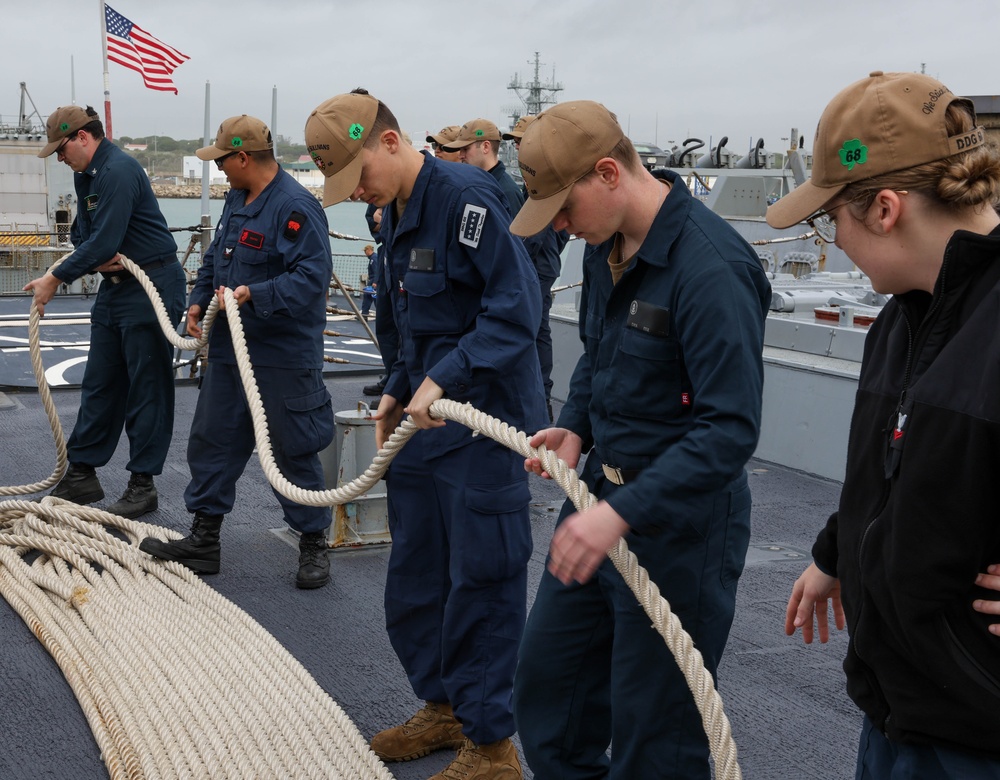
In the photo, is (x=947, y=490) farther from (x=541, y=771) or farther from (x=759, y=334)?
(x=541, y=771)

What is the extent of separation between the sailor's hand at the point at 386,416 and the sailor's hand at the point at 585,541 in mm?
1281

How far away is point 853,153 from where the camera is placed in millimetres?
1551

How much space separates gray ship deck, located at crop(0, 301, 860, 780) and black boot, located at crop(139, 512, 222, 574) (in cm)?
10

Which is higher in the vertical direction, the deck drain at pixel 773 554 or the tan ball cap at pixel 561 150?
the tan ball cap at pixel 561 150

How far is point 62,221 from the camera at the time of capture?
88.2 feet

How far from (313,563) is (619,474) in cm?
255

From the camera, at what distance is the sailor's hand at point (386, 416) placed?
122 inches

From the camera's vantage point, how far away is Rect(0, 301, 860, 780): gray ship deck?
10.3ft

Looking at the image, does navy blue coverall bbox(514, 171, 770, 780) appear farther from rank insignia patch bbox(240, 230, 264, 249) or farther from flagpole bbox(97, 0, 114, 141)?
flagpole bbox(97, 0, 114, 141)

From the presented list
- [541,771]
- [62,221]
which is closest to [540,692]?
[541,771]

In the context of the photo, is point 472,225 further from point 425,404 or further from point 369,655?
point 369,655

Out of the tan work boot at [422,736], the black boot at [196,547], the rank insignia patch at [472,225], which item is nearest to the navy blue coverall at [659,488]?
the rank insignia patch at [472,225]

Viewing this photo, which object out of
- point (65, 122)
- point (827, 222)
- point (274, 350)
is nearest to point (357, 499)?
point (274, 350)

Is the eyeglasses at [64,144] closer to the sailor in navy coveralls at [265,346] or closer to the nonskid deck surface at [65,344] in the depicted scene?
the sailor in navy coveralls at [265,346]
